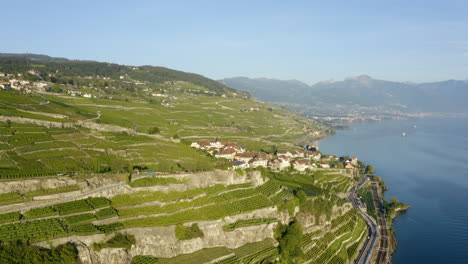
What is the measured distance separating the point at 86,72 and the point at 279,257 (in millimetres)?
108198

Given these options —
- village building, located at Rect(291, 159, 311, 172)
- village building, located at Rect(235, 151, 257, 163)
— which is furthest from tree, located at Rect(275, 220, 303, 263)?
village building, located at Rect(291, 159, 311, 172)

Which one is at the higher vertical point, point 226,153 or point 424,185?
point 226,153

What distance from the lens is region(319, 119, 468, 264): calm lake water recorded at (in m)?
43.6

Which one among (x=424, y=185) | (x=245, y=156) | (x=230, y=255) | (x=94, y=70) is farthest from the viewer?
(x=94, y=70)

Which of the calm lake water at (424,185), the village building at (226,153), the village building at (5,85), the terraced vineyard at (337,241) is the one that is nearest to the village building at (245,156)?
the village building at (226,153)

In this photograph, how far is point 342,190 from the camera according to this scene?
2260 inches

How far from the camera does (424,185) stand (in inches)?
2756

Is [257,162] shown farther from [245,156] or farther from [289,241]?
[289,241]

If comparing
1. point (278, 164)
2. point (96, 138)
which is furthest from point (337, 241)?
point (96, 138)

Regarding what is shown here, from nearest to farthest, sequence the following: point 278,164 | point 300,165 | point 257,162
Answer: point 257,162
point 278,164
point 300,165

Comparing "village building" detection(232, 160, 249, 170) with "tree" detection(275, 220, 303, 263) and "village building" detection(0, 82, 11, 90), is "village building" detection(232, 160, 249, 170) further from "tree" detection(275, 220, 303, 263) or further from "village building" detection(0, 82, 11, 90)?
"village building" detection(0, 82, 11, 90)

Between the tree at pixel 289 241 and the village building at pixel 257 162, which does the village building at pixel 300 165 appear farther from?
the tree at pixel 289 241

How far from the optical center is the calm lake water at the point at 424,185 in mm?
43562

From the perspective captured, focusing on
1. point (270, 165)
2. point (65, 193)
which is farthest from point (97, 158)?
point (270, 165)
